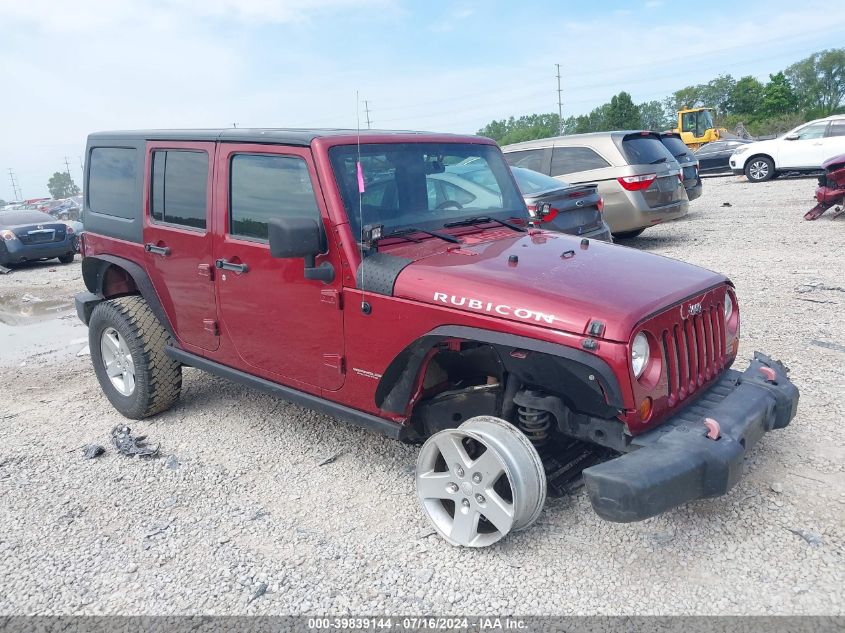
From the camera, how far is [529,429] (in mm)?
3131

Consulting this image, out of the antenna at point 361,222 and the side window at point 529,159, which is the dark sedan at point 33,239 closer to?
the side window at point 529,159

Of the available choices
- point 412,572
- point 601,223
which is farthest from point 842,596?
point 601,223

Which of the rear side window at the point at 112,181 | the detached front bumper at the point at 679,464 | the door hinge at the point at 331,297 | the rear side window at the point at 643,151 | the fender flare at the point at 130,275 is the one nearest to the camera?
the detached front bumper at the point at 679,464

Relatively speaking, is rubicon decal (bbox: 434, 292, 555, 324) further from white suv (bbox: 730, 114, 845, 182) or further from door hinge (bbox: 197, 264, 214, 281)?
white suv (bbox: 730, 114, 845, 182)

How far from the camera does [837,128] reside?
16281mm

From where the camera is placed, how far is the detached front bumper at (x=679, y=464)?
255cm

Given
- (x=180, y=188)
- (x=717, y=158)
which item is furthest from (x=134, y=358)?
(x=717, y=158)

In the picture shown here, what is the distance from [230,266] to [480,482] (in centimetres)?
197

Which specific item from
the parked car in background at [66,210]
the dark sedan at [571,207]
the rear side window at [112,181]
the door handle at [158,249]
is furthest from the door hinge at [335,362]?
the parked car in background at [66,210]

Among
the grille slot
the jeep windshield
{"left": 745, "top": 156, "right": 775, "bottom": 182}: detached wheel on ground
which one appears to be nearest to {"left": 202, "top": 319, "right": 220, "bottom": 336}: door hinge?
the jeep windshield

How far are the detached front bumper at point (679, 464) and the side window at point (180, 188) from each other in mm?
2863

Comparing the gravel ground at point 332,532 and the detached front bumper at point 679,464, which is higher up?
the detached front bumper at point 679,464

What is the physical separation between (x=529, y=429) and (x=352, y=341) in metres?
0.99

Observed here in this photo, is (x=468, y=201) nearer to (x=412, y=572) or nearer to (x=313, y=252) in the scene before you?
(x=313, y=252)
